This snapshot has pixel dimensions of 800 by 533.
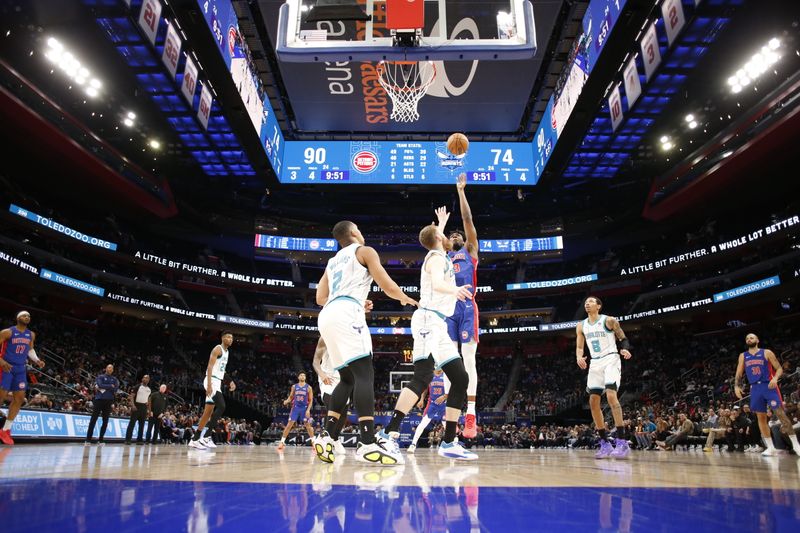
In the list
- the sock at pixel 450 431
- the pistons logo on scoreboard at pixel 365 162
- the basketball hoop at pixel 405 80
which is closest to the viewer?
the sock at pixel 450 431

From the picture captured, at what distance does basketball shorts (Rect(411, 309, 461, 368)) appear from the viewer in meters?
5.17

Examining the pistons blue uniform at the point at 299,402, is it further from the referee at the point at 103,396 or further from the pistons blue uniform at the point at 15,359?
the pistons blue uniform at the point at 15,359

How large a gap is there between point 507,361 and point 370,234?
12541 mm

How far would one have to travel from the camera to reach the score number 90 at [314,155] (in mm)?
18984

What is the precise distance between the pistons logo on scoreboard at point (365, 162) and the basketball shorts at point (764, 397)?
13.4 meters

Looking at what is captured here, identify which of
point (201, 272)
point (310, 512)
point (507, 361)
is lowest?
point (310, 512)

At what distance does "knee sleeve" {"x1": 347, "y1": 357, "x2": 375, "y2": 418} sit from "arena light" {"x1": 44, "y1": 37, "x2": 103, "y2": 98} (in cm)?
1892

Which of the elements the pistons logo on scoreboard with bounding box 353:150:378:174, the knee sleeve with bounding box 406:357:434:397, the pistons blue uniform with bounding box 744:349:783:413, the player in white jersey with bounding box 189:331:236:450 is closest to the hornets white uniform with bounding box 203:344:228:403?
the player in white jersey with bounding box 189:331:236:450

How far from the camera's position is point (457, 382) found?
201 inches

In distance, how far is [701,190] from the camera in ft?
77.4

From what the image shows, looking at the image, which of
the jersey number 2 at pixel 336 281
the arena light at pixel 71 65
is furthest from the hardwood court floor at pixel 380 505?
the arena light at pixel 71 65

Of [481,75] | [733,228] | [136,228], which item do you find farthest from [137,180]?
[733,228]

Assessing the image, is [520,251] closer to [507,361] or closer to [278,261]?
[507,361]

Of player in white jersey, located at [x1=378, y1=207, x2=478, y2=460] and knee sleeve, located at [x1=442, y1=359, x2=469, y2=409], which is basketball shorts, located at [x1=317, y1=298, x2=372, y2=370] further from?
knee sleeve, located at [x1=442, y1=359, x2=469, y2=409]
